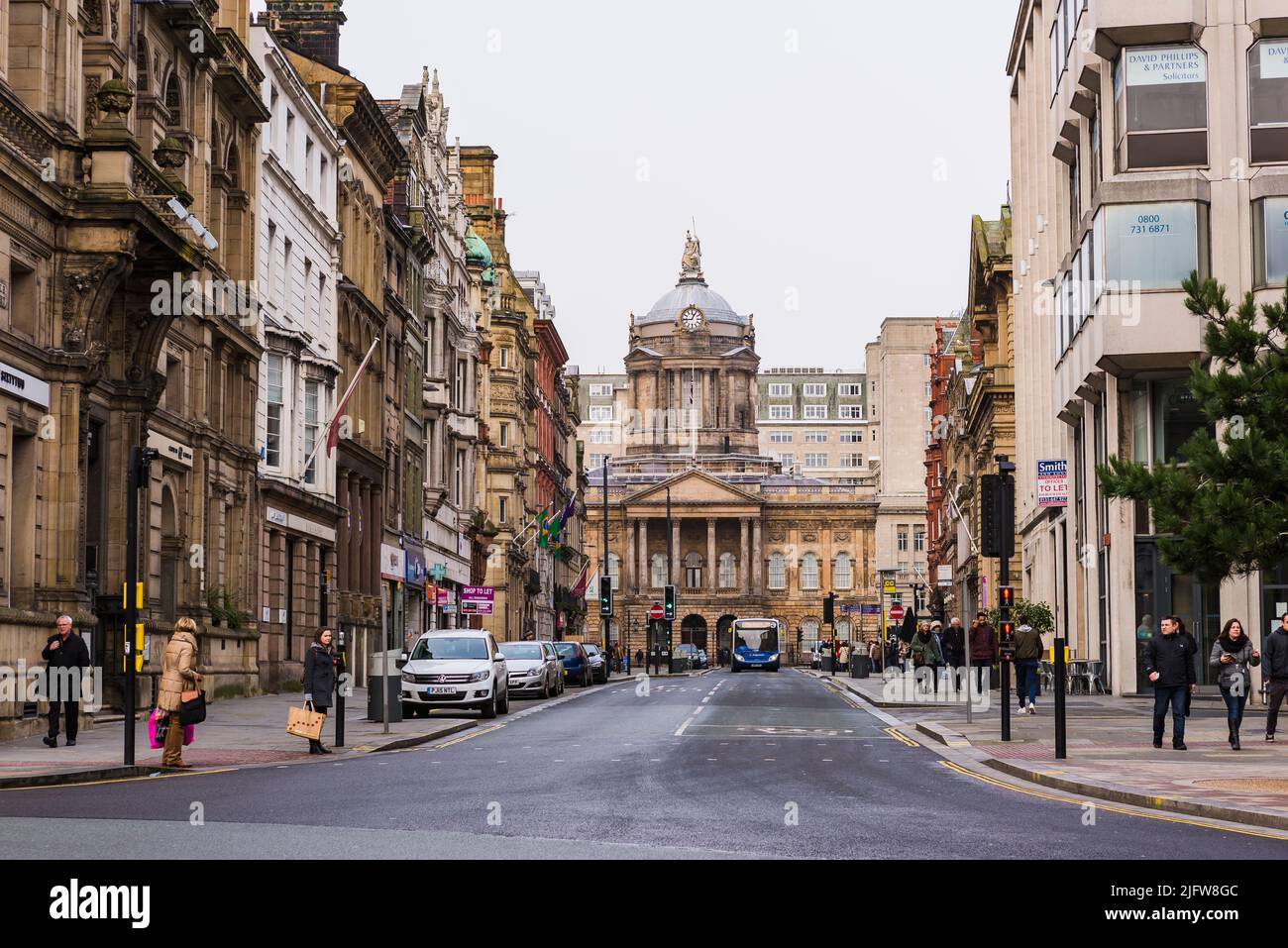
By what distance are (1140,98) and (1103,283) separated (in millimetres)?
4018

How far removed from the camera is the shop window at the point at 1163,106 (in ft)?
132

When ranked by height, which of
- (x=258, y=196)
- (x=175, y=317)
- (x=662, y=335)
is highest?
(x=662, y=335)

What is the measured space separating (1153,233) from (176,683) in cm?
2529

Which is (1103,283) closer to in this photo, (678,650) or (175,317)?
(175,317)

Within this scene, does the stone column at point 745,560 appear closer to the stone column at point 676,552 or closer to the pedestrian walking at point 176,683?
the stone column at point 676,552

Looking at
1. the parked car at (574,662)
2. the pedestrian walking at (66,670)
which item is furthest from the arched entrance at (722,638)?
the pedestrian walking at (66,670)

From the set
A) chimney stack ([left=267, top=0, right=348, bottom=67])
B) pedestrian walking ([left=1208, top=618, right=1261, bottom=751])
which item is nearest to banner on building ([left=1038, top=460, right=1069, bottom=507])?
pedestrian walking ([left=1208, top=618, right=1261, bottom=751])

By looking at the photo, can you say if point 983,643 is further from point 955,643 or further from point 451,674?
point 451,674

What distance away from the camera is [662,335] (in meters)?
189

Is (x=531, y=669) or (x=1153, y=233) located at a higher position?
(x=1153, y=233)

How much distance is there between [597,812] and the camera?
16219 millimetres

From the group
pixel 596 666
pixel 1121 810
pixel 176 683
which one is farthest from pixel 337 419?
pixel 1121 810

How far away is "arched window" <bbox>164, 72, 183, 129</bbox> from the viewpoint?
3634cm
